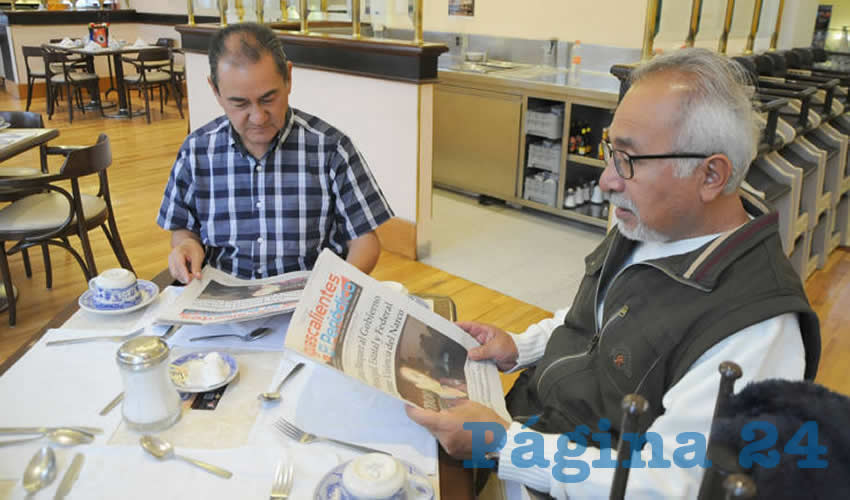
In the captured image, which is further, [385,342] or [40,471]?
[385,342]

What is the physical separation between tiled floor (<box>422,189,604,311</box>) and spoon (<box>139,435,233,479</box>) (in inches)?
94.6

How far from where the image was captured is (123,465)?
91 centimetres

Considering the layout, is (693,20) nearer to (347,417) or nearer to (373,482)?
(347,417)

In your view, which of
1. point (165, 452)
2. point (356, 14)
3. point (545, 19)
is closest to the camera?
point (165, 452)

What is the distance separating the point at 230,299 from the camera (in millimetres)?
1340

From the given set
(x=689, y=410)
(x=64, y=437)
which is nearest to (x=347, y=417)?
(x=64, y=437)

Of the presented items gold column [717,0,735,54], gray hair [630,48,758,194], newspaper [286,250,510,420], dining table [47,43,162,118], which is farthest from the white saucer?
dining table [47,43,162,118]

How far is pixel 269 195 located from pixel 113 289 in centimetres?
53

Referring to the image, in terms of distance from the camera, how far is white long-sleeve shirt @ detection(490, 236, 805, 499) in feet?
3.01

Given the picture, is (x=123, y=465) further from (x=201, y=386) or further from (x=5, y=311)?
(x=5, y=311)

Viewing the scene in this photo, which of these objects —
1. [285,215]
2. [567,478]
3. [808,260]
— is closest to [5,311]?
[285,215]

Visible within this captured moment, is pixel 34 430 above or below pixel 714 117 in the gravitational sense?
below

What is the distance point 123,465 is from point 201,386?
194 millimetres

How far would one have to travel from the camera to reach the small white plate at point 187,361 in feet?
3.52
